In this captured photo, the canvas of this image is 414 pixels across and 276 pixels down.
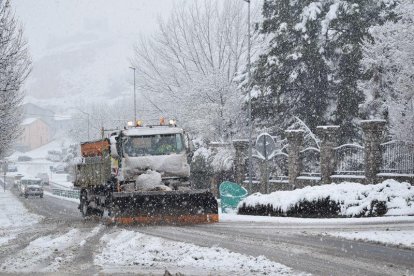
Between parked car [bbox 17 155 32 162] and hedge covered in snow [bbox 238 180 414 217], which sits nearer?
hedge covered in snow [bbox 238 180 414 217]

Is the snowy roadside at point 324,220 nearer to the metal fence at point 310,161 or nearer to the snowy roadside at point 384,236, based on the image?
the snowy roadside at point 384,236

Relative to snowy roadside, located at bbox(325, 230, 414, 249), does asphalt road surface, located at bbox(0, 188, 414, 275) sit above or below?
below

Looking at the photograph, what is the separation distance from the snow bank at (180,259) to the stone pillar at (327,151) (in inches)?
483

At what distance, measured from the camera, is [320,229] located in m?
14.8

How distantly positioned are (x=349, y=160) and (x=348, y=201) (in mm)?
5362

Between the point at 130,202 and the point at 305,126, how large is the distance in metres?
17.2

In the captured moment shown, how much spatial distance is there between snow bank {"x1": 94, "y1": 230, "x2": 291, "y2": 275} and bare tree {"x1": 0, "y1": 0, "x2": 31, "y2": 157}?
10616 millimetres

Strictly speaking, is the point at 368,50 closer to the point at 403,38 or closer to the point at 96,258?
the point at 403,38

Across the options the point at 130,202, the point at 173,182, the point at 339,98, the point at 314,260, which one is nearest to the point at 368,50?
the point at 339,98

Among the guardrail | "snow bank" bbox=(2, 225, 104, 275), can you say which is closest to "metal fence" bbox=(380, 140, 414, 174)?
"snow bank" bbox=(2, 225, 104, 275)

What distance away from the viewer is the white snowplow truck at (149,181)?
17.5 m

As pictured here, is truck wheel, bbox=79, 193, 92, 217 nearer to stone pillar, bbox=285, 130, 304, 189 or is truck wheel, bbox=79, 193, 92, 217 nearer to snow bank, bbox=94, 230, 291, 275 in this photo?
stone pillar, bbox=285, 130, 304, 189

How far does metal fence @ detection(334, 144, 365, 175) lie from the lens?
73.5 feet

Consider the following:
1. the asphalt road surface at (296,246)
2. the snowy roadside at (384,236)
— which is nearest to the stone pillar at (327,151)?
the asphalt road surface at (296,246)
